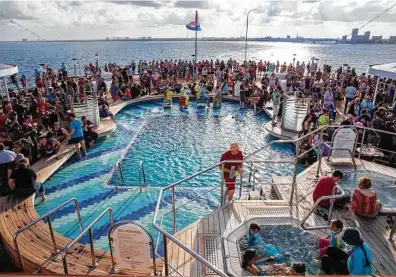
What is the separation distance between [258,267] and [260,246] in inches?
16.7

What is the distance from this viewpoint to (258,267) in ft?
16.8

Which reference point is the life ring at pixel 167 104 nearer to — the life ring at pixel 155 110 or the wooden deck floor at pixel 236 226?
the life ring at pixel 155 110

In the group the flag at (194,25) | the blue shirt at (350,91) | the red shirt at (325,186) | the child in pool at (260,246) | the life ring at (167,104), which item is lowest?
the life ring at (167,104)

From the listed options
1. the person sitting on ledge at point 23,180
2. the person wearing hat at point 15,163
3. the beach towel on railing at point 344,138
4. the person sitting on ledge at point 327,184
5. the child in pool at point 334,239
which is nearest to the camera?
the child in pool at point 334,239

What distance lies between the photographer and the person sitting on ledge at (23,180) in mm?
7859

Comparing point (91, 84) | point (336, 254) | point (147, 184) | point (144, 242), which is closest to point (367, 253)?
point (336, 254)

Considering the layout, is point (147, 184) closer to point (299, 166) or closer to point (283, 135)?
point (299, 166)

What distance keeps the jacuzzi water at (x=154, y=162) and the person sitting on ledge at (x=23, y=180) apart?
86cm

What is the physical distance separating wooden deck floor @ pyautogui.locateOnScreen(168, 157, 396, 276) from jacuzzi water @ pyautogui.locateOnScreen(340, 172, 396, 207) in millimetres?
790

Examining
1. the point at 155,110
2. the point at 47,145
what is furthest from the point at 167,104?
the point at 47,145

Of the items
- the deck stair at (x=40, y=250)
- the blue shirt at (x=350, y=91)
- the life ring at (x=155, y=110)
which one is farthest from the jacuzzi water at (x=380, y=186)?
the life ring at (x=155, y=110)

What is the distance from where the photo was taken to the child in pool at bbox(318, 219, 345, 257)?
16.1ft

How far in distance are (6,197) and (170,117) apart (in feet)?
38.0

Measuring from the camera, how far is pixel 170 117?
1892cm
